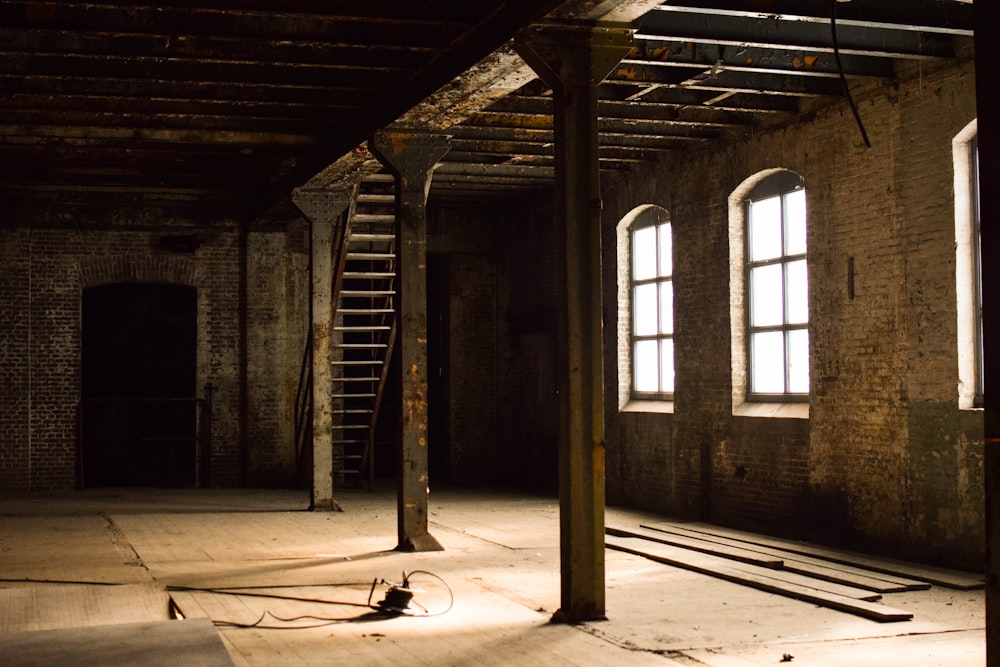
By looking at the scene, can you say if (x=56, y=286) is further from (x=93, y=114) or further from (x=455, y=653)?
(x=455, y=653)

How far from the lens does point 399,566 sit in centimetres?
845

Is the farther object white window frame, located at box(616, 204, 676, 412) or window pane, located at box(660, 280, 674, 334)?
white window frame, located at box(616, 204, 676, 412)

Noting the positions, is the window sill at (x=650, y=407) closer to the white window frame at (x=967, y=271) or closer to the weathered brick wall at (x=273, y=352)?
the white window frame at (x=967, y=271)

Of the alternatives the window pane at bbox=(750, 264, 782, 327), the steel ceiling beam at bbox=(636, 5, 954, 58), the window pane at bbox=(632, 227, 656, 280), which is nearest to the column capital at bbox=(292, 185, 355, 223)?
the window pane at bbox=(632, 227, 656, 280)

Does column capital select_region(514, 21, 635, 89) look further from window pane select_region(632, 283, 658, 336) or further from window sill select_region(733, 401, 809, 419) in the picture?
window pane select_region(632, 283, 658, 336)

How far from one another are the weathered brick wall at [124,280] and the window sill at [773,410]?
681 centimetres

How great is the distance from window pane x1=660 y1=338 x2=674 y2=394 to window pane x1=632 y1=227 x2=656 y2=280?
81 centimetres

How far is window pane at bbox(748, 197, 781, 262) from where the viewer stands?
418 inches

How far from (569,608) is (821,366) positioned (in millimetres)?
4398

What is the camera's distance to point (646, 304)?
1298 centimetres

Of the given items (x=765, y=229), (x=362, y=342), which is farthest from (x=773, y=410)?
(x=362, y=342)

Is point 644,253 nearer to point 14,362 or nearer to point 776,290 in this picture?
point 776,290

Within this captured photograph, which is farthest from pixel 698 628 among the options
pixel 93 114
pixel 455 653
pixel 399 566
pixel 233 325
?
pixel 233 325

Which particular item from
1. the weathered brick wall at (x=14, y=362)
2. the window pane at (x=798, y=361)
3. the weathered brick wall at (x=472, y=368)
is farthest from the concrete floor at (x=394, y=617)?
the weathered brick wall at (x=472, y=368)
